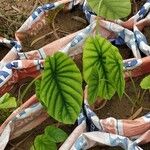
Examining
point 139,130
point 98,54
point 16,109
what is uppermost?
point 98,54

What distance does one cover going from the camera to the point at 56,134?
1.81 meters

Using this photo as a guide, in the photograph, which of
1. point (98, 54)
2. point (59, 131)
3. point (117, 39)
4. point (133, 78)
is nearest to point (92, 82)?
point (98, 54)

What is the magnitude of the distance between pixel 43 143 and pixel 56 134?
8cm

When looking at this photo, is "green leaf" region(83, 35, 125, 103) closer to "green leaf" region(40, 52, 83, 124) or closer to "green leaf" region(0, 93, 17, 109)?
"green leaf" region(40, 52, 83, 124)

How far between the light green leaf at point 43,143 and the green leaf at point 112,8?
1.65ft

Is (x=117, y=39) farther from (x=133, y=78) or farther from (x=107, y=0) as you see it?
(x=107, y=0)

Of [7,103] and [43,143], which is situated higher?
[7,103]

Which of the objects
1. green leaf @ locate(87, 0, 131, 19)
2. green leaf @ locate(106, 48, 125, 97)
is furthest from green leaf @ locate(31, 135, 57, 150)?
green leaf @ locate(87, 0, 131, 19)

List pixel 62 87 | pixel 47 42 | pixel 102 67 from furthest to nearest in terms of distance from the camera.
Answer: pixel 47 42
pixel 102 67
pixel 62 87

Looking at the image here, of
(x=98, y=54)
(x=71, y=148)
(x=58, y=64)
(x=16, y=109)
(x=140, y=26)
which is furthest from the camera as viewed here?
(x=140, y=26)

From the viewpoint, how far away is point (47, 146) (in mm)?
1750

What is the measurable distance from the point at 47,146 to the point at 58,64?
345 mm

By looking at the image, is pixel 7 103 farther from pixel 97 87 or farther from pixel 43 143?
pixel 97 87

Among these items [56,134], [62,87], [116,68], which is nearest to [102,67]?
A: [116,68]
